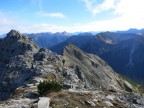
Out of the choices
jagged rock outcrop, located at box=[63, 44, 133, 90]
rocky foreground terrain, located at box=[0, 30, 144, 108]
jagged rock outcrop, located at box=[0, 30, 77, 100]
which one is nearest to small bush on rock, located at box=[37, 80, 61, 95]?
rocky foreground terrain, located at box=[0, 30, 144, 108]

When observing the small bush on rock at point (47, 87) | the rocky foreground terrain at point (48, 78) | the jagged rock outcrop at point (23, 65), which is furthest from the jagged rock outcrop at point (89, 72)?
the small bush on rock at point (47, 87)

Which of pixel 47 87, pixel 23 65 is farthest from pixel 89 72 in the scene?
pixel 47 87

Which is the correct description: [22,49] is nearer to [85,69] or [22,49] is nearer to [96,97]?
[85,69]

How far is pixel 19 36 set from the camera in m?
130

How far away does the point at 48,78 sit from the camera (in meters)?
67.7

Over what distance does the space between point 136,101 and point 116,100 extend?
2935mm

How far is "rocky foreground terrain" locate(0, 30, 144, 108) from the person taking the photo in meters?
34.8

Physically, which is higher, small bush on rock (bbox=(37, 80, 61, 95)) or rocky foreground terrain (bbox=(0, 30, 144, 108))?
small bush on rock (bbox=(37, 80, 61, 95))

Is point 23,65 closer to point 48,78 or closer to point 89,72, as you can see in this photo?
point 48,78

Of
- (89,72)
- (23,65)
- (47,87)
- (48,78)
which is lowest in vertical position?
(89,72)

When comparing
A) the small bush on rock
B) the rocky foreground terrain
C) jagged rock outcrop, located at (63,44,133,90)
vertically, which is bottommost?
jagged rock outcrop, located at (63,44,133,90)

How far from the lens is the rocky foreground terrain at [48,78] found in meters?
34.8

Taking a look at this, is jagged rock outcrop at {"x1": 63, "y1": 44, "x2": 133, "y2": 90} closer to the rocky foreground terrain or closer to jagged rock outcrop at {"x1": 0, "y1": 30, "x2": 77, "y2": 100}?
the rocky foreground terrain

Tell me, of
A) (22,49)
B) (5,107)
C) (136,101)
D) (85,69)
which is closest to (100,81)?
(85,69)
